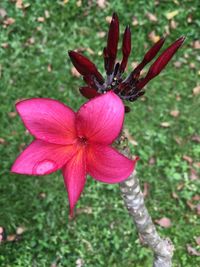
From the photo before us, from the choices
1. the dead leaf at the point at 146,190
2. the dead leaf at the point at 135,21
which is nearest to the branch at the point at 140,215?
the dead leaf at the point at 146,190

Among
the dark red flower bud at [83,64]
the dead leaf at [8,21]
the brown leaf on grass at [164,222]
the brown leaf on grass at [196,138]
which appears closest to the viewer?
the dark red flower bud at [83,64]

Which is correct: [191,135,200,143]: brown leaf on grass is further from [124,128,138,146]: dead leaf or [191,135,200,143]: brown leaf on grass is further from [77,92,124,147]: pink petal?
[77,92,124,147]: pink petal

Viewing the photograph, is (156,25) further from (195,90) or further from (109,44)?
(109,44)

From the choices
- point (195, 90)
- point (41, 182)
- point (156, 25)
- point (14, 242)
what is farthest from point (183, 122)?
point (14, 242)

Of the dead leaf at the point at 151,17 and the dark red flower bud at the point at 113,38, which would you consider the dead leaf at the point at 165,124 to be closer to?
the dead leaf at the point at 151,17

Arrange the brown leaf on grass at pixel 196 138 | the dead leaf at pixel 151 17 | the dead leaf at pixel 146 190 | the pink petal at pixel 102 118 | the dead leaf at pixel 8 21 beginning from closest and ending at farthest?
the pink petal at pixel 102 118 → the dead leaf at pixel 146 190 → the brown leaf on grass at pixel 196 138 → the dead leaf at pixel 8 21 → the dead leaf at pixel 151 17

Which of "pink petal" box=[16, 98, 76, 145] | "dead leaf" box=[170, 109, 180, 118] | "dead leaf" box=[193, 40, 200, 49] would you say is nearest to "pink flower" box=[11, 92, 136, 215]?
"pink petal" box=[16, 98, 76, 145]
